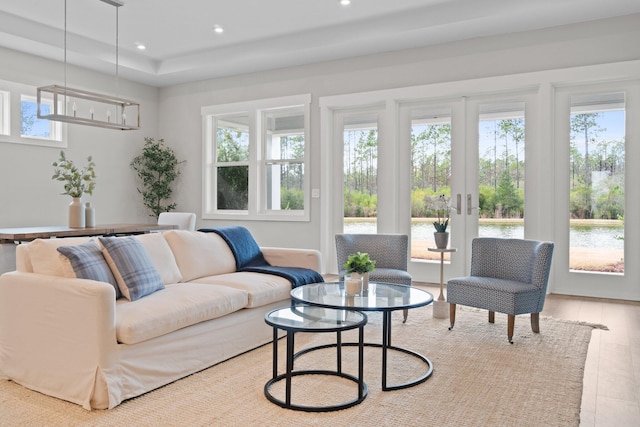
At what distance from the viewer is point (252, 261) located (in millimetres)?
4219

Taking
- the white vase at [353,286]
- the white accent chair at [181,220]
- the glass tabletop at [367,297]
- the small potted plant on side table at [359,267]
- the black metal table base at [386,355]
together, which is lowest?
the black metal table base at [386,355]

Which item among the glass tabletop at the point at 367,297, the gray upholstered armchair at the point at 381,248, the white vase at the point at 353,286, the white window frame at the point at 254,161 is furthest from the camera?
the white window frame at the point at 254,161

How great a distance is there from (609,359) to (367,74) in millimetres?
4125

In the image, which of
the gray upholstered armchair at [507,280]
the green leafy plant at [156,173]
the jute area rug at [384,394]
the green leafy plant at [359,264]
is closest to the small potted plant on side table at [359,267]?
the green leafy plant at [359,264]

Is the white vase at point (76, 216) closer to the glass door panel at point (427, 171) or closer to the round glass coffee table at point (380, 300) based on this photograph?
the round glass coffee table at point (380, 300)

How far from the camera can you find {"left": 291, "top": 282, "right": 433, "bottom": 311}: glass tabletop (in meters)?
2.73

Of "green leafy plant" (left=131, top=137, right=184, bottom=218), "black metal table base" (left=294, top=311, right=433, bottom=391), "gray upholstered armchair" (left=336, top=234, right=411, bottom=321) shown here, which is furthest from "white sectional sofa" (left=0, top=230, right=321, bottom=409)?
"green leafy plant" (left=131, top=137, right=184, bottom=218)

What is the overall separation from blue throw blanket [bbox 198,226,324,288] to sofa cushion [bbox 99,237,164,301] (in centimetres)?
97

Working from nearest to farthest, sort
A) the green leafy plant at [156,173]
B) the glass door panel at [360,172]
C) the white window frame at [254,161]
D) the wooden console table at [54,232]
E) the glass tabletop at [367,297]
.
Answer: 1. the glass tabletop at [367,297]
2. the wooden console table at [54,232]
3. the glass door panel at [360,172]
4. the white window frame at [254,161]
5. the green leafy plant at [156,173]

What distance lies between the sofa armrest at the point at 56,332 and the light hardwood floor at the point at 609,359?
2260mm

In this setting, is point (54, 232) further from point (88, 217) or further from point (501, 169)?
point (501, 169)

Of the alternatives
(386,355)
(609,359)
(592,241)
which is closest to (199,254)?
(386,355)

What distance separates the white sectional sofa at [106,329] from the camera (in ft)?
7.81

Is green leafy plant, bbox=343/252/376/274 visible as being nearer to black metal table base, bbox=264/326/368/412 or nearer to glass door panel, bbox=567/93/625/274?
black metal table base, bbox=264/326/368/412
